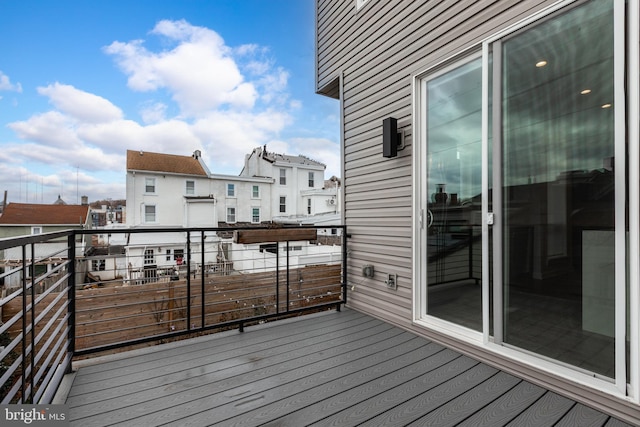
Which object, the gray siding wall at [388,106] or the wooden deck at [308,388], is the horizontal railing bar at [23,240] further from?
the gray siding wall at [388,106]

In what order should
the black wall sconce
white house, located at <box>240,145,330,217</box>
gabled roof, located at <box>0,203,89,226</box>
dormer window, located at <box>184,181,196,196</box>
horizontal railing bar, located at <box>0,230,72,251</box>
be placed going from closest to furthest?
horizontal railing bar, located at <box>0,230,72,251</box> → the black wall sconce → dormer window, located at <box>184,181,196,196</box> → gabled roof, located at <box>0,203,89,226</box> → white house, located at <box>240,145,330,217</box>

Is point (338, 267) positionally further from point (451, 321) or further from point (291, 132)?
point (291, 132)

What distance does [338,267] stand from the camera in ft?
11.8

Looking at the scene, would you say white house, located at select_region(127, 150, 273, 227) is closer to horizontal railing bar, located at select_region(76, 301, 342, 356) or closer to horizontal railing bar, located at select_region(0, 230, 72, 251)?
horizontal railing bar, located at select_region(76, 301, 342, 356)

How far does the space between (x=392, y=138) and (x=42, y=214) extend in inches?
863

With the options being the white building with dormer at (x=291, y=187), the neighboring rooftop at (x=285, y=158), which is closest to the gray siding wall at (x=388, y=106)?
the white building with dormer at (x=291, y=187)

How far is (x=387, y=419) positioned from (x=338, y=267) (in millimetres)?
2191

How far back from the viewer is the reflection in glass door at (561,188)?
1.54 meters

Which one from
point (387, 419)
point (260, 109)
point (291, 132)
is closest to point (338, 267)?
point (387, 419)

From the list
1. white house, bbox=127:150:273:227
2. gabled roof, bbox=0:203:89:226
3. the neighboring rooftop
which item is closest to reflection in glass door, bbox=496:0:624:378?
white house, bbox=127:150:273:227

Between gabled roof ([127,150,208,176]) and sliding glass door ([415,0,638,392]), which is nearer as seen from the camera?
sliding glass door ([415,0,638,392])

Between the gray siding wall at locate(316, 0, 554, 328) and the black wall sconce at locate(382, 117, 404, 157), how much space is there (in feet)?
0.19

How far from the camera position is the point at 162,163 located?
14.7 m

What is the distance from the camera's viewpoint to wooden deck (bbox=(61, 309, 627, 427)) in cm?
146
